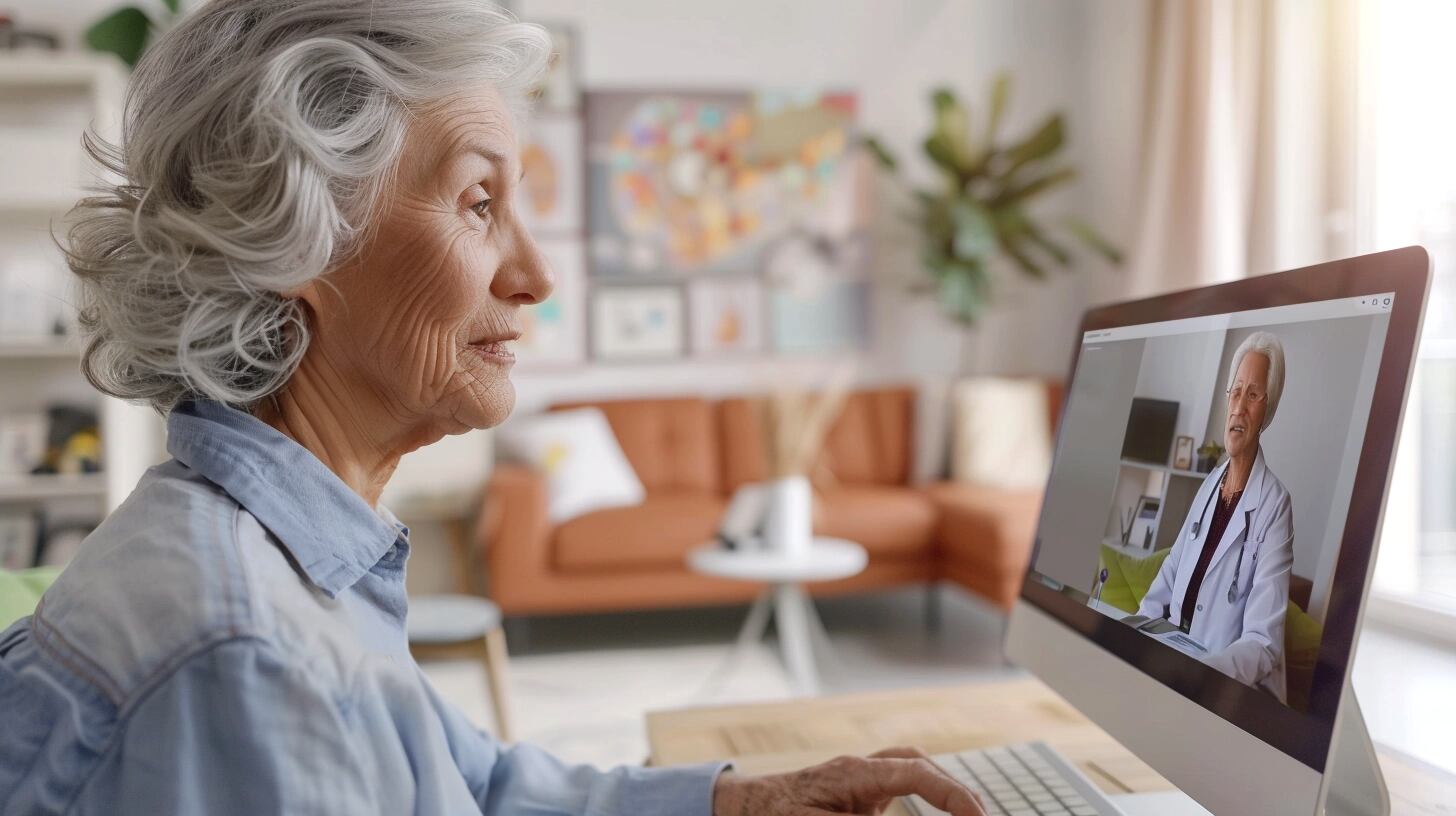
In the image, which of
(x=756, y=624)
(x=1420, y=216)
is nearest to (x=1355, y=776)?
(x=756, y=624)

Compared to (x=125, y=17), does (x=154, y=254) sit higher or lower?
lower

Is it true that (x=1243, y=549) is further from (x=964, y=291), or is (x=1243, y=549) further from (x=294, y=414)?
(x=964, y=291)

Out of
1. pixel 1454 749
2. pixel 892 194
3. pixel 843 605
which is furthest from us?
pixel 892 194

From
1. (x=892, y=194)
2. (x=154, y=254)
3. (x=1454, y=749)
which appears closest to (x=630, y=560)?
(x=892, y=194)

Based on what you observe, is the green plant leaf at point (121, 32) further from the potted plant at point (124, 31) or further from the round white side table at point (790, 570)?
the round white side table at point (790, 570)

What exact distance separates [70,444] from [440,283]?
137 inches

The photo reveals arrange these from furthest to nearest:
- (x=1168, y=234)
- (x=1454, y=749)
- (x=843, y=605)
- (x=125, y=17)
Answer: (x=843, y=605)
(x=1168, y=234)
(x=125, y=17)
(x=1454, y=749)

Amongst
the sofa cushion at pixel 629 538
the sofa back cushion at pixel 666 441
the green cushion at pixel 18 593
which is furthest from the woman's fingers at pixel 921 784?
the sofa back cushion at pixel 666 441

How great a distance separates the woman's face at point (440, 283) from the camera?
0.77 m

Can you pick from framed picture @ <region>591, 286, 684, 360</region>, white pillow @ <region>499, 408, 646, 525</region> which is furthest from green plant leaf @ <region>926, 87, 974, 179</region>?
white pillow @ <region>499, 408, 646, 525</region>

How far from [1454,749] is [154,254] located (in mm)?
1284

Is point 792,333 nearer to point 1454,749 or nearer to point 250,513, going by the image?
point 1454,749

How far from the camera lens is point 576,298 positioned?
180 inches

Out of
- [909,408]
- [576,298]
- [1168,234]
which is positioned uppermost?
[1168,234]
